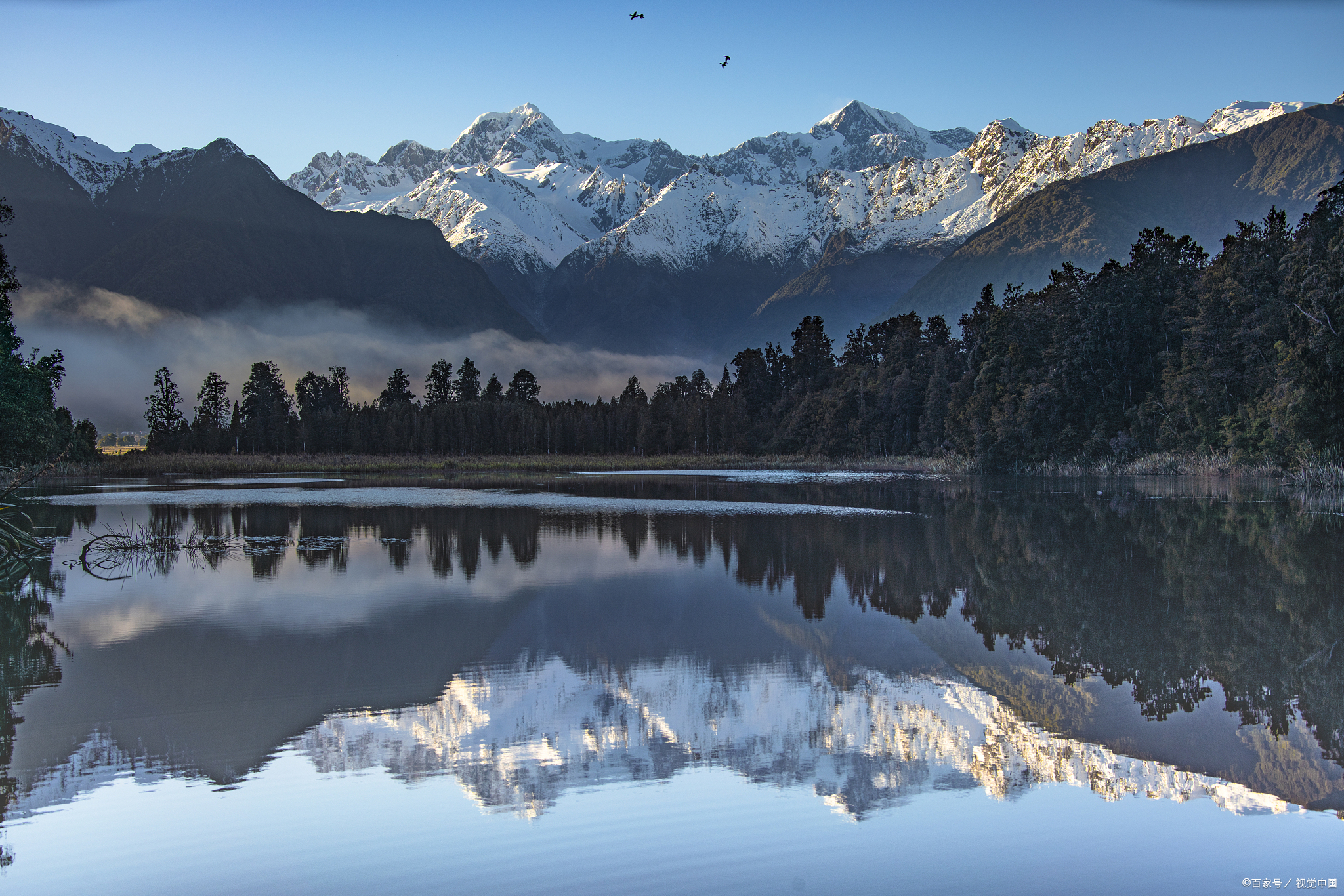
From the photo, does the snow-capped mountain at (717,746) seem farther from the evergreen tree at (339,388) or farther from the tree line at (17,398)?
the evergreen tree at (339,388)

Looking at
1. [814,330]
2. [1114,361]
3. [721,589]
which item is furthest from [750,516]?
[814,330]

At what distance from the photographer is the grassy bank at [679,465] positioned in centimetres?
5366

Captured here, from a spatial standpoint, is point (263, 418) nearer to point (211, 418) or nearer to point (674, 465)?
point (211, 418)

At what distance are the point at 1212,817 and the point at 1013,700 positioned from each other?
10.4 ft

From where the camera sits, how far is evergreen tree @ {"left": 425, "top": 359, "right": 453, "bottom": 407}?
173 metres

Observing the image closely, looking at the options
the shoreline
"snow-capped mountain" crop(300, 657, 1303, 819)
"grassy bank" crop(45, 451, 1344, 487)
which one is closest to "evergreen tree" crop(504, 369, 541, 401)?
"grassy bank" crop(45, 451, 1344, 487)

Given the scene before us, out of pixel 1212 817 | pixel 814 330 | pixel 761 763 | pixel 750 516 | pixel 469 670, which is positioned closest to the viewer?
pixel 1212 817

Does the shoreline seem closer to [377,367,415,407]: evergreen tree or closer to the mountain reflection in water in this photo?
the mountain reflection in water

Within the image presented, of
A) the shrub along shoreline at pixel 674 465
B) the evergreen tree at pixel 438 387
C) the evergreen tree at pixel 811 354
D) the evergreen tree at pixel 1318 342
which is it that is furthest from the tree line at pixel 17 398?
the evergreen tree at pixel 438 387

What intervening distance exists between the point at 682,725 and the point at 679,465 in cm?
11015

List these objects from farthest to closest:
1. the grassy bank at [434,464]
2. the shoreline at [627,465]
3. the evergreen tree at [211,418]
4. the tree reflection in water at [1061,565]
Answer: the evergreen tree at [211,418] < the grassy bank at [434,464] < the shoreline at [627,465] < the tree reflection in water at [1061,565]

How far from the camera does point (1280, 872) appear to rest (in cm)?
595

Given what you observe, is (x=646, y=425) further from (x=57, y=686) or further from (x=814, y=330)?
(x=57, y=686)

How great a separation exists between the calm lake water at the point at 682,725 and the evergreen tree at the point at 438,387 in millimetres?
155349
